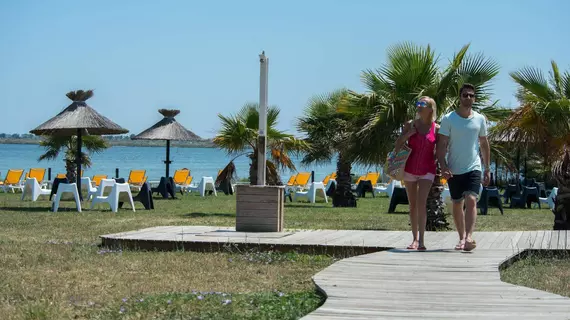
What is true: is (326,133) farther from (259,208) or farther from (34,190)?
(259,208)

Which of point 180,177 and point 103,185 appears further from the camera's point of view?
point 180,177

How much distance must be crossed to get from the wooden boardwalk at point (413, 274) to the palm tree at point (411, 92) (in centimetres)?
275

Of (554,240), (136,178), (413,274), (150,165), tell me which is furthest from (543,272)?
(150,165)

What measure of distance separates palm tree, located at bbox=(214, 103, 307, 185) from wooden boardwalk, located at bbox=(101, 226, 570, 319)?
858cm

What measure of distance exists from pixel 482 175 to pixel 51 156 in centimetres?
2510

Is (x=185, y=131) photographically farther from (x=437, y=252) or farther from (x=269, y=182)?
(x=437, y=252)

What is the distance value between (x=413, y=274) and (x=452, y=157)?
1.64m

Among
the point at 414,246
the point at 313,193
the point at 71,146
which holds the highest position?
the point at 71,146

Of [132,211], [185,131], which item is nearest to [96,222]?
[132,211]

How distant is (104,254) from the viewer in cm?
901

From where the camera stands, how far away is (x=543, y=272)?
766cm

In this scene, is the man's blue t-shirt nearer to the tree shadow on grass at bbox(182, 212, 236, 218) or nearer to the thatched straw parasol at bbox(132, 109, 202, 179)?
the tree shadow on grass at bbox(182, 212, 236, 218)

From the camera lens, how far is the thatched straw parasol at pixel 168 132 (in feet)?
89.0

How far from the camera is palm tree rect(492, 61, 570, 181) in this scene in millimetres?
11766
